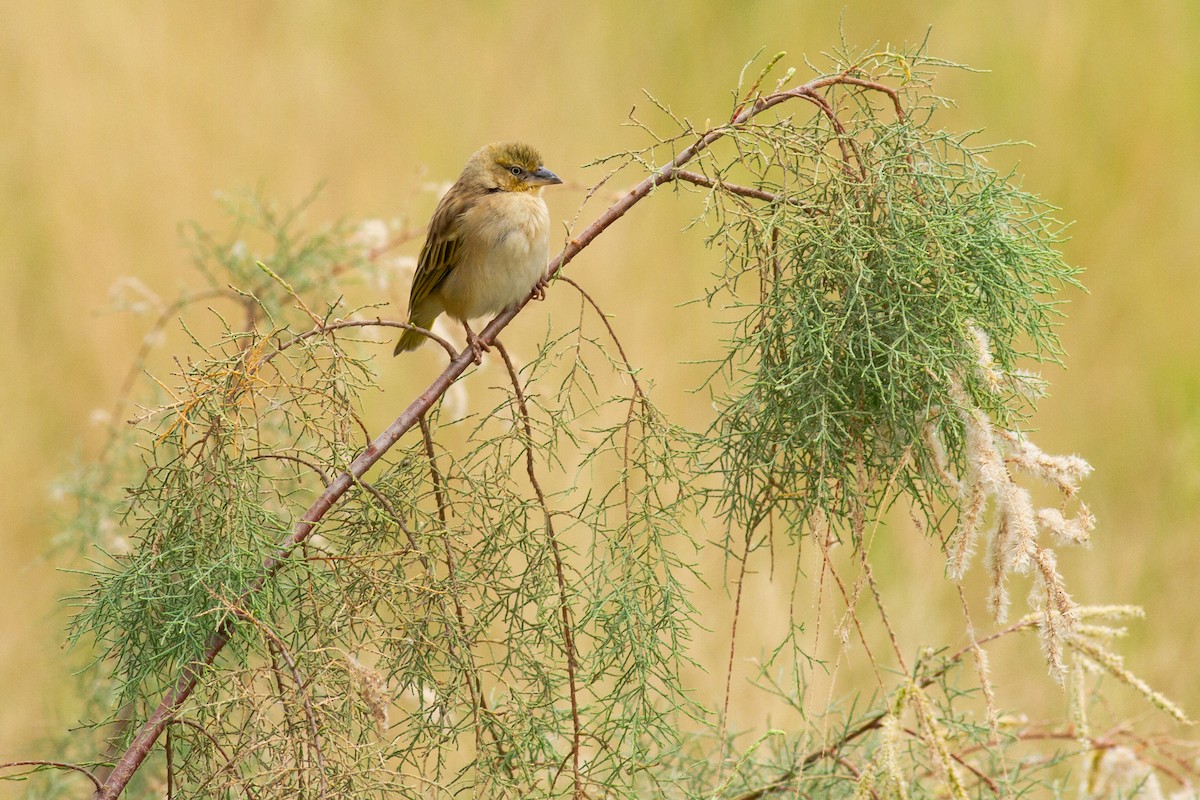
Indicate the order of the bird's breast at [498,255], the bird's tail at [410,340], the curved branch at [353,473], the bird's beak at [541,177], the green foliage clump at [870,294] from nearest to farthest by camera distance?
the curved branch at [353,473] → the green foliage clump at [870,294] → the bird's breast at [498,255] → the bird's tail at [410,340] → the bird's beak at [541,177]

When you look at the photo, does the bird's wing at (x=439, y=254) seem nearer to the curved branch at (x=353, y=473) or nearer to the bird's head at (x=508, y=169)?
the bird's head at (x=508, y=169)

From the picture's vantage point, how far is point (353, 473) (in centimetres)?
169

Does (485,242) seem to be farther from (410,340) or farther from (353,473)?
(353,473)

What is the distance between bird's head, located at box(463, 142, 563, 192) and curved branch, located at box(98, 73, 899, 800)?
165 centimetres

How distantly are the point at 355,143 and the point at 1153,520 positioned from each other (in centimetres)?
409

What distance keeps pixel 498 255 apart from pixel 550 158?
3062 mm

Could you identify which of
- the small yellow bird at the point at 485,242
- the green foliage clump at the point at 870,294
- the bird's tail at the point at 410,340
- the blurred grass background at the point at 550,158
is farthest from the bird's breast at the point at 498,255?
the blurred grass background at the point at 550,158

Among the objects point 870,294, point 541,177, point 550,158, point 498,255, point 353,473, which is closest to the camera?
point 353,473

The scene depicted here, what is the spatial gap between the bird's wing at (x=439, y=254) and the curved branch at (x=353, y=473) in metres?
1.51

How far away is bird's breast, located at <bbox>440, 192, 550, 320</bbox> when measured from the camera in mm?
3285

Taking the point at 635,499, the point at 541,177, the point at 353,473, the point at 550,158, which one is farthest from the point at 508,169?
the point at 550,158

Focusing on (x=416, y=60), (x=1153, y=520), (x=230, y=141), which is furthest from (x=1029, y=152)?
(x=230, y=141)

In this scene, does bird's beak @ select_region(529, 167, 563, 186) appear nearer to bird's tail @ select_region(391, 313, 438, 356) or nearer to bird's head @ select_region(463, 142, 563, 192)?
bird's head @ select_region(463, 142, 563, 192)

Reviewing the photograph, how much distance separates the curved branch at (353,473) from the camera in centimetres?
152
